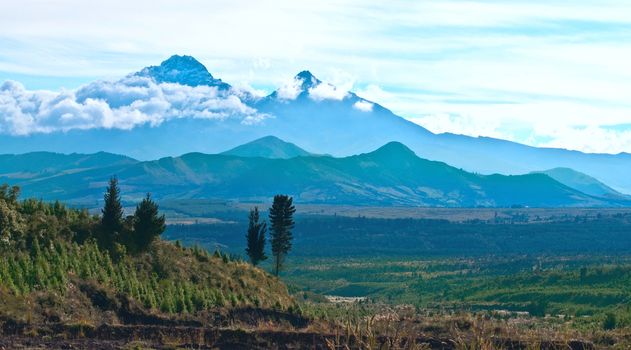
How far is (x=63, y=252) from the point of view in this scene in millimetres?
52000

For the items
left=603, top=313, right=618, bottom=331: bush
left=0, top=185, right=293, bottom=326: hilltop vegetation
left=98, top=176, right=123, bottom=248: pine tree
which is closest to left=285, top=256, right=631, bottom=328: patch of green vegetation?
left=603, top=313, right=618, bottom=331: bush

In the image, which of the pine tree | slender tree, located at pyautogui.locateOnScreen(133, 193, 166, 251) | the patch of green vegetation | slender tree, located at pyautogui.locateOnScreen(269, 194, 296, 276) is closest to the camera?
slender tree, located at pyautogui.locateOnScreen(133, 193, 166, 251)

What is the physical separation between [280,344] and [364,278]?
13417cm

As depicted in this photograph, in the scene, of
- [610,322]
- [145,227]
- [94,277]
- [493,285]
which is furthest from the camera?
[493,285]

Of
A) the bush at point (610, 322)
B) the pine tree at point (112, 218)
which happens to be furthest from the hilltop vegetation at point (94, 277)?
the bush at point (610, 322)

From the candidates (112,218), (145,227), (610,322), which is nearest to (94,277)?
(145,227)

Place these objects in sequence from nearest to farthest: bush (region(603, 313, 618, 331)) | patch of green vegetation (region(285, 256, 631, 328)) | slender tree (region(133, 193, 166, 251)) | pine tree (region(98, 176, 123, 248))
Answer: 1. slender tree (region(133, 193, 166, 251))
2. pine tree (region(98, 176, 123, 248))
3. bush (region(603, 313, 618, 331))
4. patch of green vegetation (region(285, 256, 631, 328))

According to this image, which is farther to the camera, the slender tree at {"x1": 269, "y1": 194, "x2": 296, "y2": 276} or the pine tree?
the slender tree at {"x1": 269, "y1": 194, "x2": 296, "y2": 276}

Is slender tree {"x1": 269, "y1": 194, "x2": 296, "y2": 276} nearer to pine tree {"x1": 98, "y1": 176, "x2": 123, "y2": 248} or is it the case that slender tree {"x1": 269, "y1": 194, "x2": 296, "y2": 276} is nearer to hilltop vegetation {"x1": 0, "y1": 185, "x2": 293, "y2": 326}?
hilltop vegetation {"x1": 0, "y1": 185, "x2": 293, "y2": 326}

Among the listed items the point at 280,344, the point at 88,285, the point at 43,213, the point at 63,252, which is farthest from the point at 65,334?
the point at 43,213

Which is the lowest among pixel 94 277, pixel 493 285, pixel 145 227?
pixel 493 285

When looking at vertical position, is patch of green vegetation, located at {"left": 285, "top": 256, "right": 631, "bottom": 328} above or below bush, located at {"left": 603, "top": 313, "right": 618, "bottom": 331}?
below

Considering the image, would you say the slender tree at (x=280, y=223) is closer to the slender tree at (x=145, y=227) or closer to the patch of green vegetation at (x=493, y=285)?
the patch of green vegetation at (x=493, y=285)

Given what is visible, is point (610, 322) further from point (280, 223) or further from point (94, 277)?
point (94, 277)
